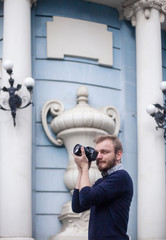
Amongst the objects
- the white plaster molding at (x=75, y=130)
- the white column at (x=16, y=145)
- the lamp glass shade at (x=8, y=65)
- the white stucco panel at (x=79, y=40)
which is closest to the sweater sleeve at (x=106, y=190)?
the white column at (x=16, y=145)

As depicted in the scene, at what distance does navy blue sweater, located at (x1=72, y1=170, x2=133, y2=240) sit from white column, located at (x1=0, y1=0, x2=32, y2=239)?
517 centimetres

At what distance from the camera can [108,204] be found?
4461 mm

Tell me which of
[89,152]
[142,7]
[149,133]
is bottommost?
[89,152]

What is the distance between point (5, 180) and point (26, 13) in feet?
9.25

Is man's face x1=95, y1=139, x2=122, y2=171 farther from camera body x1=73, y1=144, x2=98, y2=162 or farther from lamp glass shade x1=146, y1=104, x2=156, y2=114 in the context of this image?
lamp glass shade x1=146, y1=104, x2=156, y2=114

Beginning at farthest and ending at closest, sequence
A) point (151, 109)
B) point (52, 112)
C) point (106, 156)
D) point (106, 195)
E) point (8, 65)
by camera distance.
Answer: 1. point (52, 112)
2. point (151, 109)
3. point (8, 65)
4. point (106, 156)
5. point (106, 195)

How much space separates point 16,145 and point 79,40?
8.25 feet

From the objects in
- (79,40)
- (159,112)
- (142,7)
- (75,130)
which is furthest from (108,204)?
(142,7)

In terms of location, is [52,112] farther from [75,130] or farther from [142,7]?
[142,7]

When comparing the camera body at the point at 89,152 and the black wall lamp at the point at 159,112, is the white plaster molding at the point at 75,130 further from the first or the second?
the camera body at the point at 89,152

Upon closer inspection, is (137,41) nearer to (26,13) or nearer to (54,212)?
(26,13)

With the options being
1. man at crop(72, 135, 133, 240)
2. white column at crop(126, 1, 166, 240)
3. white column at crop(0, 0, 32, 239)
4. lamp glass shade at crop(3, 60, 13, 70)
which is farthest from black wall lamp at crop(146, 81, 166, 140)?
man at crop(72, 135, 133, 240)

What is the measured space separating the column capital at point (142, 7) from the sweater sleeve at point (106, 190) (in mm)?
7220

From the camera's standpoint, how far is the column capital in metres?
11.3
